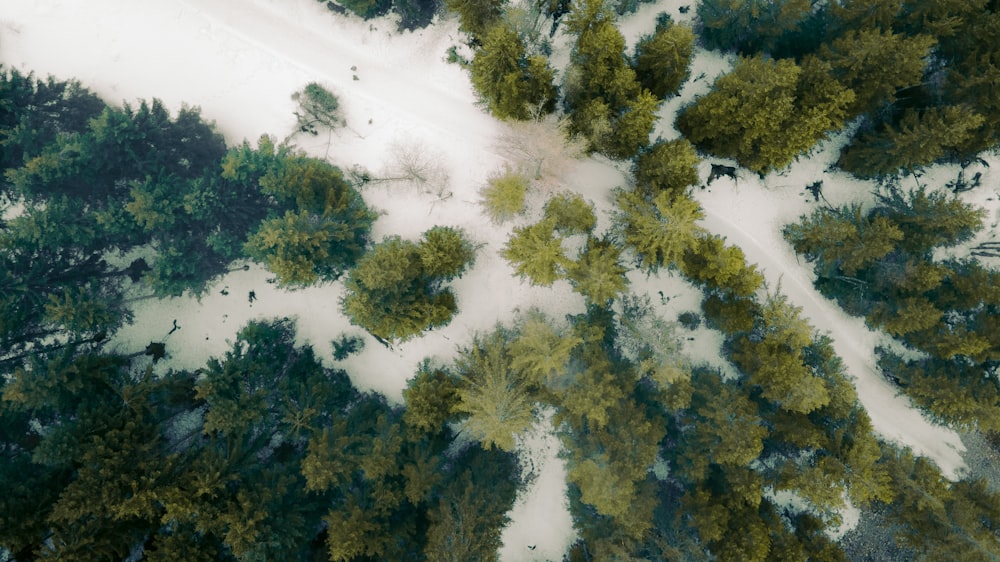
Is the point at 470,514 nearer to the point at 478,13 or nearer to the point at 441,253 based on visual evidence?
the point at 441,253

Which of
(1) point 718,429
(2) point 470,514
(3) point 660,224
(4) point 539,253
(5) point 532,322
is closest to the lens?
(3) point 660,224

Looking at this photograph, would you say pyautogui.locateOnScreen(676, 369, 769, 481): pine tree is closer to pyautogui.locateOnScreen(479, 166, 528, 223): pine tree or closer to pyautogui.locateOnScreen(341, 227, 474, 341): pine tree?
pyautogui.locateOnScreen(479, 166, 528, 223): pine tree

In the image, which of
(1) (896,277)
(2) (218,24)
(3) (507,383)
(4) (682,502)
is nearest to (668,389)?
(4) (682,502)

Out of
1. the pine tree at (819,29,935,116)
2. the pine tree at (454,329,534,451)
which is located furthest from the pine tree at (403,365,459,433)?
the pine tree at (819,29,935,116)

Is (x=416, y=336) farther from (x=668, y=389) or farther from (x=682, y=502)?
(x=682, y=502)

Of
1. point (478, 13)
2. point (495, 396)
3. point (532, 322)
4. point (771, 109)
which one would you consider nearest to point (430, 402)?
point (495, 396)
